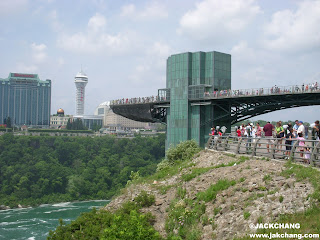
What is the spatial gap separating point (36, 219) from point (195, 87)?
118 feet

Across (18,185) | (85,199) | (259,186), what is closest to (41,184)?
(18,185)

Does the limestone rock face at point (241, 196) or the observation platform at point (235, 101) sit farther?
the observation platform at point (235, 101)

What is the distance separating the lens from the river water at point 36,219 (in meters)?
52.9

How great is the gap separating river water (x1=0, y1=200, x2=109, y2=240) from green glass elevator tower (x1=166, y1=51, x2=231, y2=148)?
48.0 feet

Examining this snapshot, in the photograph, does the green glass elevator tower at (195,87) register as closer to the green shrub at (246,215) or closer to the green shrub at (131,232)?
the green shrub at (131,232)

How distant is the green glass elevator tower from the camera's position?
47.8 metres

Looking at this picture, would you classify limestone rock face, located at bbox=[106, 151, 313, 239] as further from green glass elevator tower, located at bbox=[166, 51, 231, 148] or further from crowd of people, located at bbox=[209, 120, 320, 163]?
green glass elevator tower, located at bbox=[166, 51, 231, 148]

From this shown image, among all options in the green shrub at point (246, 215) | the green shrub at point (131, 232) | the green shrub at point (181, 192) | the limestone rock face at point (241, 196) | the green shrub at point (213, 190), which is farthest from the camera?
the green shrub at point (181, 192)

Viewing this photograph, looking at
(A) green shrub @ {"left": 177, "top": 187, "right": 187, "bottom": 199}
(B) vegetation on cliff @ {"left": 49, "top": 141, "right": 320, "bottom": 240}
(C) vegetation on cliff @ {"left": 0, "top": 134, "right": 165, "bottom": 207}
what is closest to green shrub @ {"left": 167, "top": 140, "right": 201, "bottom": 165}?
(B) vegetation on cliff @ {"left": 49, "top": 141, "right": 320, "bottom": 240}

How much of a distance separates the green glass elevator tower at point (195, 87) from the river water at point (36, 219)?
14636mm

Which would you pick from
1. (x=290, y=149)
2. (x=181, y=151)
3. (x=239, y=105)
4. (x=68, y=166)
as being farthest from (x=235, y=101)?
(x=68, y=166)

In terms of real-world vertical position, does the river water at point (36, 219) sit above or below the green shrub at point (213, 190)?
below

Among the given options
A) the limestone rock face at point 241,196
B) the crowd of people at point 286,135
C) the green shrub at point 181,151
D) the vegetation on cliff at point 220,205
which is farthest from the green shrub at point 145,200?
the green shrub at point 181,151

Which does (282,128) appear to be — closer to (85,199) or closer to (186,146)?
(186,146)
